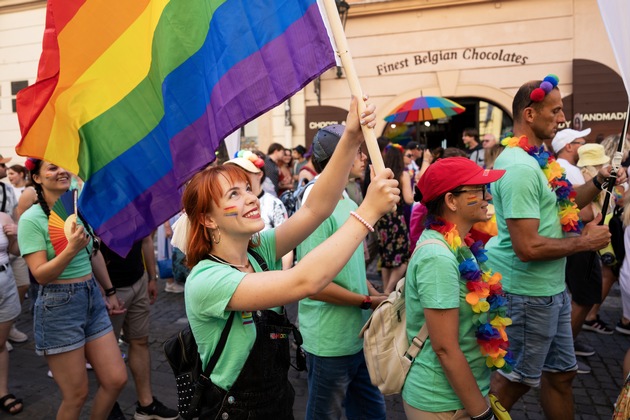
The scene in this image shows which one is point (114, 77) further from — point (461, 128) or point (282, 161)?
point (461, 128)

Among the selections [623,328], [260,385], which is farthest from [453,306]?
[623,328]

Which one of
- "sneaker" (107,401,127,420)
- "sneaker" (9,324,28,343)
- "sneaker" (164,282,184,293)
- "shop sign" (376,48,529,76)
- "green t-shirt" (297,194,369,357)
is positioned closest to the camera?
"green t-shirt" (297,194,369,357)

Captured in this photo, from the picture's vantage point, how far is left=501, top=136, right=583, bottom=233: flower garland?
2986 mm

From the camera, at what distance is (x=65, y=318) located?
3.07 meters

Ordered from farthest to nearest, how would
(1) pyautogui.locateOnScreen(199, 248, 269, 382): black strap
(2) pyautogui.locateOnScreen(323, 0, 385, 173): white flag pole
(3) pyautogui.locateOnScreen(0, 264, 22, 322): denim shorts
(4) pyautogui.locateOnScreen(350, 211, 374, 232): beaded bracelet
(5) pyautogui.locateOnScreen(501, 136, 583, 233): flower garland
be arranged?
(3) pyautogui.locateOnScreen(0, 264, 22, 322): denim shorts → (5) pyautogui.locateOnScreen(501, 136, 583, 233): flower garland → (1) pyautogui.locateOnScreen(199, 248, 269, 382): black strap → (2) pyautogui.locateOnScreen(323, 0, 385, 173): white flag pole → (4) pyautogui.locateOnScreen(350, 211, 374, 232): beaded bracelet

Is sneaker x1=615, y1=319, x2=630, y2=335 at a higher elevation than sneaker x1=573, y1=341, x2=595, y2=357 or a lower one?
lower

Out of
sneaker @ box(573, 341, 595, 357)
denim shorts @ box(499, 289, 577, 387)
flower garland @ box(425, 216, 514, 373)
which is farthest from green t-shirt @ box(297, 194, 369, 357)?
sneaker @ box(573, 341, 595, 357)

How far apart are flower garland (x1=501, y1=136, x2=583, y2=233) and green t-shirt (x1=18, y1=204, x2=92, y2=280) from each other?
2673mm

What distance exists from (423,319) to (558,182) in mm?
1405

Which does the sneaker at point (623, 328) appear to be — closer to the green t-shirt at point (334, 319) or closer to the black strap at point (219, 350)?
the green t-shirt at point (334, 319)

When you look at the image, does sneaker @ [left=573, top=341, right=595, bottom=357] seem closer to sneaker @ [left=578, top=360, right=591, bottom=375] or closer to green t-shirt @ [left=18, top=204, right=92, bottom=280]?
sneaker @ [left=578, top=360, right=591, bottom=375]

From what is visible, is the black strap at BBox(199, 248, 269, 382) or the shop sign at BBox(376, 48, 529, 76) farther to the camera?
the shop sign at BBox(376, 48, 529, 76)

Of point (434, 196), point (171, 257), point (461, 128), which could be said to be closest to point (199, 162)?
point (434, 196)

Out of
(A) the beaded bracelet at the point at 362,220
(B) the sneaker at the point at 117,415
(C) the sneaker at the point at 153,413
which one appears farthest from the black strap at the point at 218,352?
(B) the sneaker at the point at 117,415
